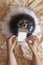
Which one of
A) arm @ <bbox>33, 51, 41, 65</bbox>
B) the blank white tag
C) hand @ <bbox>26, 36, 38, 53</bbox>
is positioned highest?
the blank white tag

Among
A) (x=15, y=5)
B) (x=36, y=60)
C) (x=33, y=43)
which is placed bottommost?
(x=36, y=60)

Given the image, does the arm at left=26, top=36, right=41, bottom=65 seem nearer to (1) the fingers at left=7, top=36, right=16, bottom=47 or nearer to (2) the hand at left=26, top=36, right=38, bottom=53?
(2) the hand at left=26, top=36, right=38, bottom=53

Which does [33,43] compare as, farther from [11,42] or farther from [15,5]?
[15,5]

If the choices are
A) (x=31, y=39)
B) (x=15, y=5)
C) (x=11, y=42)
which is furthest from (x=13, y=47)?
(x=15, y=5)

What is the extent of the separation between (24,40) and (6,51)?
6.2 inches

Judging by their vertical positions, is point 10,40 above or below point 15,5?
below

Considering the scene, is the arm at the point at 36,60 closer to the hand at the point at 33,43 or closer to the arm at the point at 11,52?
the hand at the point at 33,43

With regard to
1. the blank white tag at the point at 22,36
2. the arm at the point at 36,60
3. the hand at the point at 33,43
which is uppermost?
the blank white tag at the point at 22,36

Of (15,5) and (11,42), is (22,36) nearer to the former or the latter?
(11,42)

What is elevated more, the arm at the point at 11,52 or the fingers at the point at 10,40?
the fingers at the point at 10,40

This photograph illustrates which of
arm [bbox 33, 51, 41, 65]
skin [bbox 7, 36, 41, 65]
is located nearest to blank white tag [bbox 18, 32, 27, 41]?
skin [bbox 7, 36, 41, 65]

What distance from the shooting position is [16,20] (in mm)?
1292

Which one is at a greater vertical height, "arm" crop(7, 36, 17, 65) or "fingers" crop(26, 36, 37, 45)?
"fingers" crop(26, 36, 37, 45)

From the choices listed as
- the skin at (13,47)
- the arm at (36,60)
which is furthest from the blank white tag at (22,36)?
the arm at (36,60)
